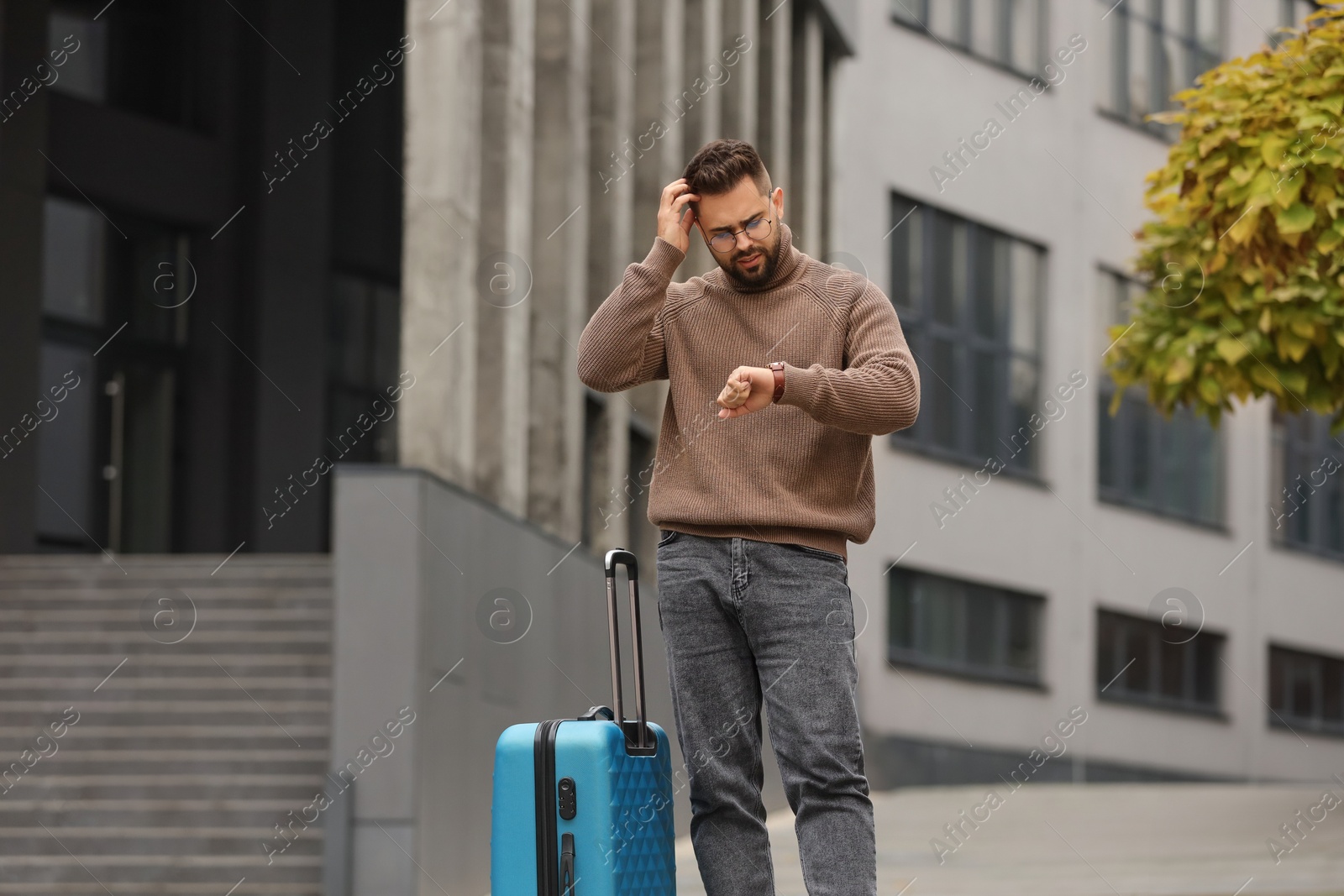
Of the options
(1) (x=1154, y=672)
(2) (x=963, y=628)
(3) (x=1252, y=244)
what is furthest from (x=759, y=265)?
(1) (x=1154, y=672)

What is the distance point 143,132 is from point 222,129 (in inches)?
45.0

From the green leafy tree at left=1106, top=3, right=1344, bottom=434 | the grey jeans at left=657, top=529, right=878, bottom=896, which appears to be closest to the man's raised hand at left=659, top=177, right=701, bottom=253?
the grey jeans at left=657, top=529, right=878, bottom=896

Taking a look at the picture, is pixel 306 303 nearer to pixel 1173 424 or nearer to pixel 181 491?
pixel 181 491

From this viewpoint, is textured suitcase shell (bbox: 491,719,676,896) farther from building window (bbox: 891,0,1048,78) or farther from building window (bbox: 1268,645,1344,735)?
building window (bbox: 1268,645,1344,735)

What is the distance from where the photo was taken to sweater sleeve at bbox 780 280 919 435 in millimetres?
3621

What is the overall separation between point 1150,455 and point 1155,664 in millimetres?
3012

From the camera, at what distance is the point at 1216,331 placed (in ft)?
38.0

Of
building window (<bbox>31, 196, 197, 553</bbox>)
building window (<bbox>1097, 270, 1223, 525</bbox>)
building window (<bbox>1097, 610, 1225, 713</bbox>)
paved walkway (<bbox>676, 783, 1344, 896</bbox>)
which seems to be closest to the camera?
paved walkway (<bbox>676, 783, 1344, 896</bbox>)

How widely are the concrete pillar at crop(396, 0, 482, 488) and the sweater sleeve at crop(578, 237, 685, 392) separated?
693 cm

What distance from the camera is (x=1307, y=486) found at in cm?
2948

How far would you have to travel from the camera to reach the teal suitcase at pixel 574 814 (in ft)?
12.3

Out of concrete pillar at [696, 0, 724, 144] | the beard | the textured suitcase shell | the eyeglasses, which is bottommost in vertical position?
the textured suitcase shell

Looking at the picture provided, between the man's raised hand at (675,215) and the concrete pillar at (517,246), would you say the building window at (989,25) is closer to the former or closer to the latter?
the concrete pillar at (517,246)

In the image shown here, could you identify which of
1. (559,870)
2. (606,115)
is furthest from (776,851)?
(559,870)
